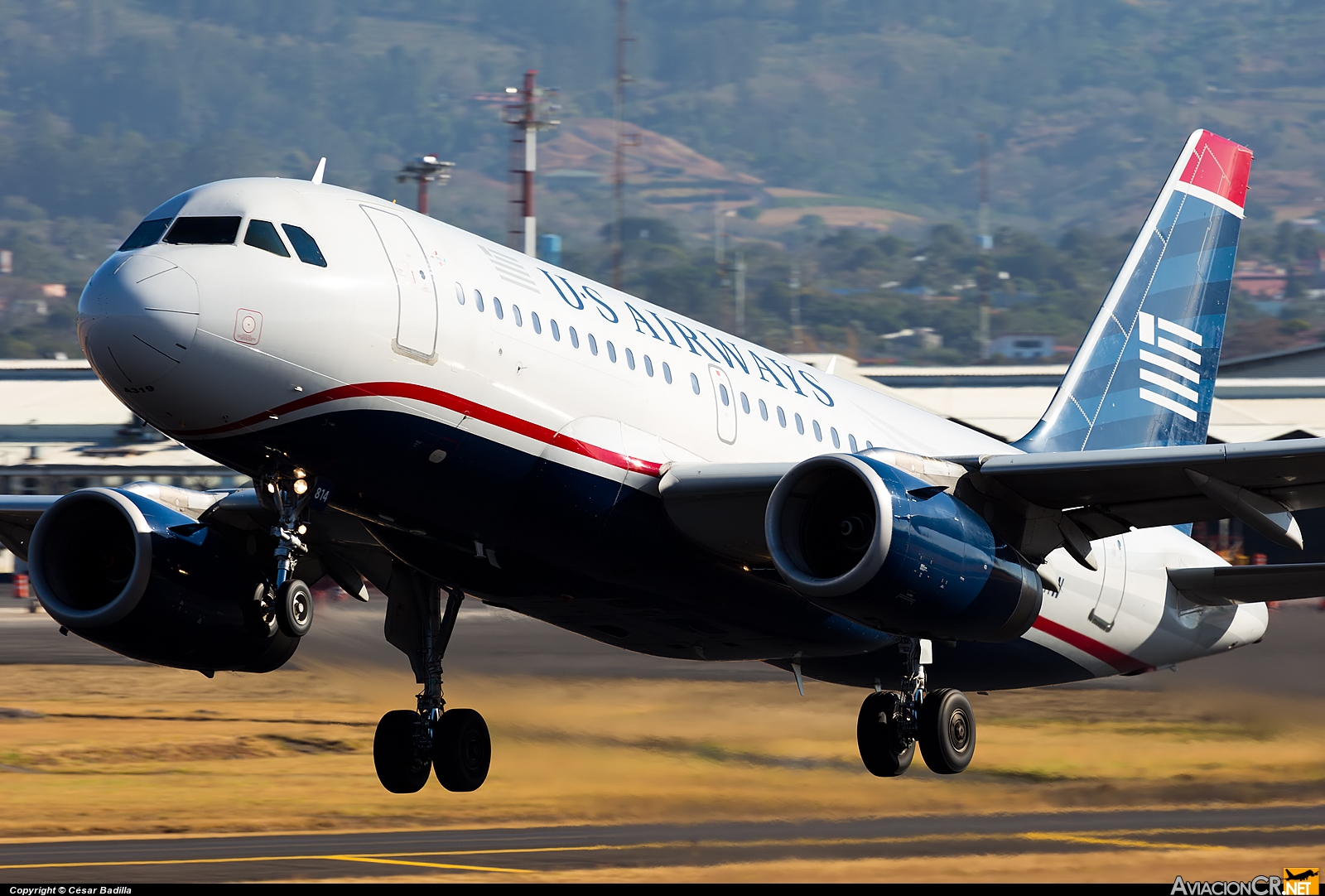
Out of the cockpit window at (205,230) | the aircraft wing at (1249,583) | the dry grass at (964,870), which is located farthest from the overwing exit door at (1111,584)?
the cockpit window at (205,230)

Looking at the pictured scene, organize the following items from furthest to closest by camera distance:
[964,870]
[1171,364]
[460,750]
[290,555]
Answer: [1171,364], [964,870], [460,750], [290,555]

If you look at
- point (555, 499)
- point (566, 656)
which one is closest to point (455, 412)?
point (555, 499)

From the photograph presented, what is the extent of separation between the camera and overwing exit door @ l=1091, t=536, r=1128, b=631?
80.7 feet

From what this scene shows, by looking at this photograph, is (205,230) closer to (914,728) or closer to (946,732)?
(914,728)

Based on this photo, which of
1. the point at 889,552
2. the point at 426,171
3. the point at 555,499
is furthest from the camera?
the point at 426,171

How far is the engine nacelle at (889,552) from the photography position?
18453 mm

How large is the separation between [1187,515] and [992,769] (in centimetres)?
1127

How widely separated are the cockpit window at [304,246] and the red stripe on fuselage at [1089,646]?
11.9 meters

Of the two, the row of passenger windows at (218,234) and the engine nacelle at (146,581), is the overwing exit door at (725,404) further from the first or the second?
the engine nacelle at (146,581)

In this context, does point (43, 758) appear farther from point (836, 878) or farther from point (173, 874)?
point (836, 878)

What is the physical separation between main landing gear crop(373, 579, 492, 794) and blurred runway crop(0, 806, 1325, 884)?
2.42m

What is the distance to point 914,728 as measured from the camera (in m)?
22.0

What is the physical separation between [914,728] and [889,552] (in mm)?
4504

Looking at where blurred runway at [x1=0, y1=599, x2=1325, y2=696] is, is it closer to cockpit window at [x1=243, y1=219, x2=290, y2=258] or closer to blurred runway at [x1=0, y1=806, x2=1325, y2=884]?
blurred runway at [x1=0, y1=806, x2=1325, y2=884]
